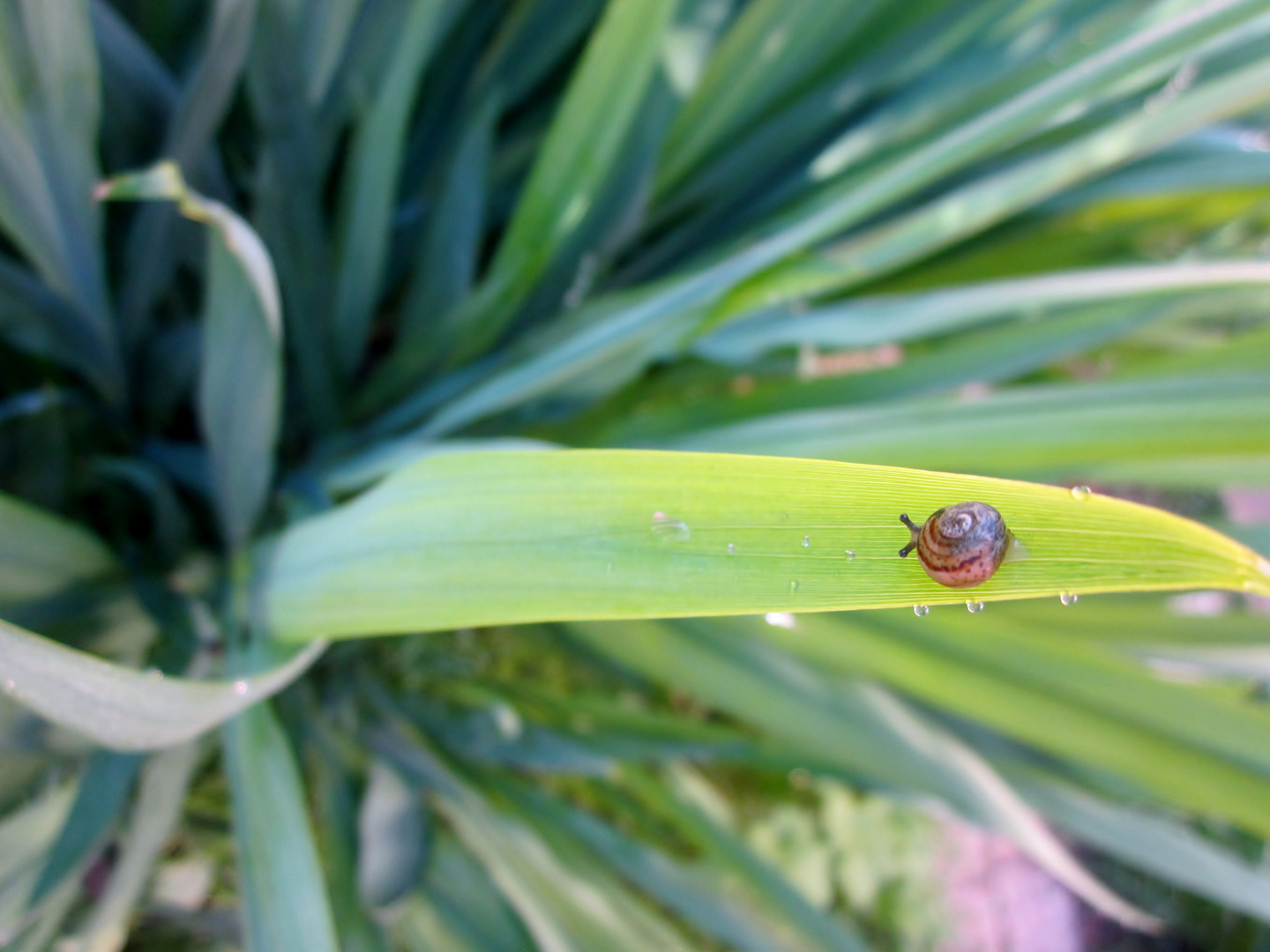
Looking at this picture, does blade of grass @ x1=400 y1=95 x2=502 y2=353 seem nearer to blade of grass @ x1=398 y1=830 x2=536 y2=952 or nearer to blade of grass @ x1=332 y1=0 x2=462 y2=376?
blade of grass @ x1=332 y1=0 x2=462 y2=376

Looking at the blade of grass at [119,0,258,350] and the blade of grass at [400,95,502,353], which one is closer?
the blade of grass at [119,0,258,350]

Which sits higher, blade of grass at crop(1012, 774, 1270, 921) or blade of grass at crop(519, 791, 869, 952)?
blade of grass at crop(1012, 774, 1270, 921)

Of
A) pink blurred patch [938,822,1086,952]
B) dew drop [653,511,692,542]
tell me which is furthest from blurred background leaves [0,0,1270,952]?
pink blurred patch [938,822,1086,952]

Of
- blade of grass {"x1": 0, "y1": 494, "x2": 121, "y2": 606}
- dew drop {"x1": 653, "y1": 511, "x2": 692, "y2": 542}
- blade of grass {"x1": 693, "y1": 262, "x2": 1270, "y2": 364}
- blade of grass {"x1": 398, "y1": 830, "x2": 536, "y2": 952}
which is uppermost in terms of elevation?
blade of grass {"x1": 693, "y1": 262, "x2": 1270, "y2": 364}

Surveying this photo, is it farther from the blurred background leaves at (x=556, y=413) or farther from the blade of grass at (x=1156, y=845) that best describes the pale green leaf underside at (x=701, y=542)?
the blade of grass at (x=1156, y=845)

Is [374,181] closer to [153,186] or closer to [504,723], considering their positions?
[153,186]

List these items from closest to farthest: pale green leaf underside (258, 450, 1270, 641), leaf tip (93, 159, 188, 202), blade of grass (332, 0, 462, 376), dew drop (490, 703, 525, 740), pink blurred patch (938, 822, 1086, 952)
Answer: pale green leaf underside (258, 450, 1270, 641) → leaf tip (93, 159, 188, 202) → blade of grass (332, 0, 462, 376) → dew drop (490, 703, 525, 740) → pink blurred patch (938, 822, 1086, 952)

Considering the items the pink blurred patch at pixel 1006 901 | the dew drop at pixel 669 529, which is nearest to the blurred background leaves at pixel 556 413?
the dew drop at pixel 669 529

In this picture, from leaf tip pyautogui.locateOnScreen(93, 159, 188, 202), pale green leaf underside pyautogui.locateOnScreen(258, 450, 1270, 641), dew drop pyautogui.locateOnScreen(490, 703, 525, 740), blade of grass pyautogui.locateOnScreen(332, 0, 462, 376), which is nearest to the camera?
Result: pale green leaf underside pyautogui.locateOnScreen(258, 450, 1270, 641)
